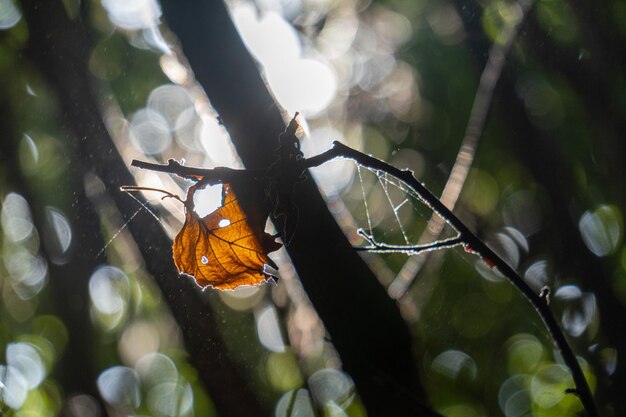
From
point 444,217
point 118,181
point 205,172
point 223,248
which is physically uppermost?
point 118,181

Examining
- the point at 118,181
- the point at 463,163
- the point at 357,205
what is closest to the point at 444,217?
the point at 463,163

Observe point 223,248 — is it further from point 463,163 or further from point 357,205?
point 357,205

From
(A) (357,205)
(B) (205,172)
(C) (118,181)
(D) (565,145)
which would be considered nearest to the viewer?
(B) (205,172)

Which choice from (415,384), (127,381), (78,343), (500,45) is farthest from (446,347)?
(415,384)

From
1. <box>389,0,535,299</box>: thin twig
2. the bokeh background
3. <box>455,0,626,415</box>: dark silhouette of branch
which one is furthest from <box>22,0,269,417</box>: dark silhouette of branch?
<box>455,0,626,415</box>: dark silhouette of branch

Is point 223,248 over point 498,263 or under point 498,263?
over

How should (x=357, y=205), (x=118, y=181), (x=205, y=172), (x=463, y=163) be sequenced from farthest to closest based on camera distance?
(x=357, y=205) < (x=118, y=181) < (x=463, y=163) < (x=205, y=172)

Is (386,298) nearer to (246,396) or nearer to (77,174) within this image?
(246,396)

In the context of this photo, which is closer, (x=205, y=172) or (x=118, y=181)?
(x=205, y=172)

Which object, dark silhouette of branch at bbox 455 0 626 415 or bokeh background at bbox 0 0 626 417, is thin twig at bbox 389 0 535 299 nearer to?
bokeh background at bbox 0 0 626 417
